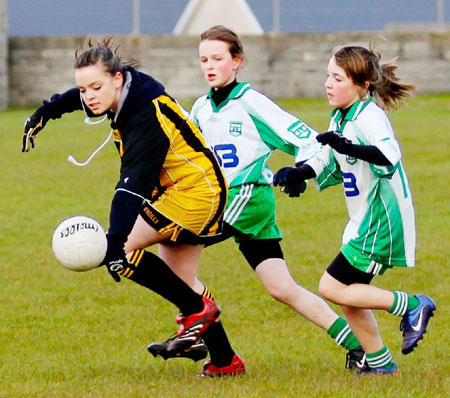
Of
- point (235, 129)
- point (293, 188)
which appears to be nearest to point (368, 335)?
point (293, 188)

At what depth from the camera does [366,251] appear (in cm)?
561

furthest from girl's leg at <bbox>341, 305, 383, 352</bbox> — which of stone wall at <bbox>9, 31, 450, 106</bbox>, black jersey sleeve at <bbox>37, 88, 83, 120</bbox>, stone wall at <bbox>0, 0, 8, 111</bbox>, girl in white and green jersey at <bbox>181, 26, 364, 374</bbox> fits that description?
stone wall at <bbox>0, 0, 8, 111</bbox>

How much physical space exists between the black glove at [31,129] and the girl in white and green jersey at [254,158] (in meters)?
0.92

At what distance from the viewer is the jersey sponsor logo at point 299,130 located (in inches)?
236

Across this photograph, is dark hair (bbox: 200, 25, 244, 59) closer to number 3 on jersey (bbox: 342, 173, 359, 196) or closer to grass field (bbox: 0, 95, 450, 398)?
number 3 on jersey (bbox: 342, 173, 359, 196)

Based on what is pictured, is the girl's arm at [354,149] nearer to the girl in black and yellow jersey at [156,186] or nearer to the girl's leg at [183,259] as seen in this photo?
the girl in black and yellow jersey at [156,186]

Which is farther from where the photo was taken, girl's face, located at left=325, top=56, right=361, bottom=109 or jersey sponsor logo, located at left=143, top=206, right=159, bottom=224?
jersey sponsor logo, located at left=143, top=206, right=159, bottom=224

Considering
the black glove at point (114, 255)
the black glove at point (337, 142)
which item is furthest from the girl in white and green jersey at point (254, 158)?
the black glove at point (114, 255)

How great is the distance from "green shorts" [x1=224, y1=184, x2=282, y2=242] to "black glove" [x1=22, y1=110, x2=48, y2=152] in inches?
44.4

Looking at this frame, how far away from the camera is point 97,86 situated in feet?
17.3

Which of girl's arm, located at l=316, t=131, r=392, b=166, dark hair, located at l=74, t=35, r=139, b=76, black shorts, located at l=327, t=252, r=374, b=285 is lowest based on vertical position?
black shorts, located at l=327, t=252, r=374, b=285

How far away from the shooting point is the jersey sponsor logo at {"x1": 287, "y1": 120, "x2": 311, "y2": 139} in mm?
5992

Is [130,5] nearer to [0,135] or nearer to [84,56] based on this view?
[0,135]

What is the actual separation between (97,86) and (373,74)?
1466mm
